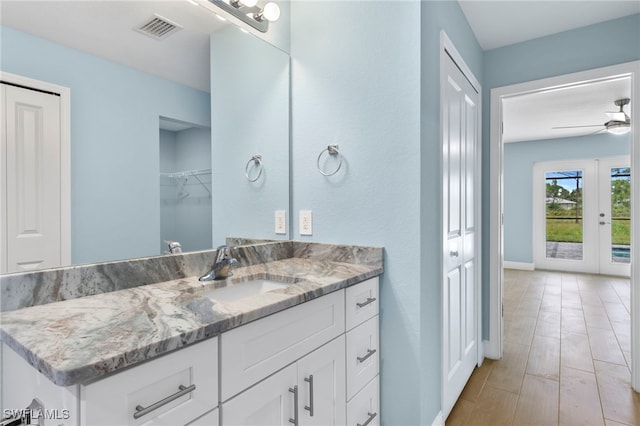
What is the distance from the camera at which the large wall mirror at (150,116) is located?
102 centimetres

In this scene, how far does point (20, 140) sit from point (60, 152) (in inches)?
3.7

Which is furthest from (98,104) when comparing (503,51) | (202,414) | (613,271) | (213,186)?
(613,271)

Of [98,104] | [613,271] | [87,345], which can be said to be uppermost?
[98,104]

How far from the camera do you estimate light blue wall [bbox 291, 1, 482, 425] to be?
151 cm

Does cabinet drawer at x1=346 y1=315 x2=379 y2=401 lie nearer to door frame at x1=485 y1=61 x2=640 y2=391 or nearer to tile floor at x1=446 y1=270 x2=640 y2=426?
tile floor at x1=446 y1=270 x2=640 y2=426

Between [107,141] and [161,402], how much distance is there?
816mm

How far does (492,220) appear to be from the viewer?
2615 millimetres

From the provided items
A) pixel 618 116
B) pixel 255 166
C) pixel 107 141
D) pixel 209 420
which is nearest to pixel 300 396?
pixel 209 420

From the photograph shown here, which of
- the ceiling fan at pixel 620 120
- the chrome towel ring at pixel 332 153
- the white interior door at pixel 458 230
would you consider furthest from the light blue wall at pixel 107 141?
the ceiling fan at pixel 620 120

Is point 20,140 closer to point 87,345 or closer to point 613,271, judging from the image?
point 87,345

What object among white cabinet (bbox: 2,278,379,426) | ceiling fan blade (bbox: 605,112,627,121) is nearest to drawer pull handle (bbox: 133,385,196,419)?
white cabinet (bbox: 2,278,379,426)

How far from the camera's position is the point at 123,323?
2.69ft

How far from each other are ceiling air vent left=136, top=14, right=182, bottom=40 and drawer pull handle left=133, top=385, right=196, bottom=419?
4.00 feet

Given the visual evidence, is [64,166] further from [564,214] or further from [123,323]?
[564,214]
